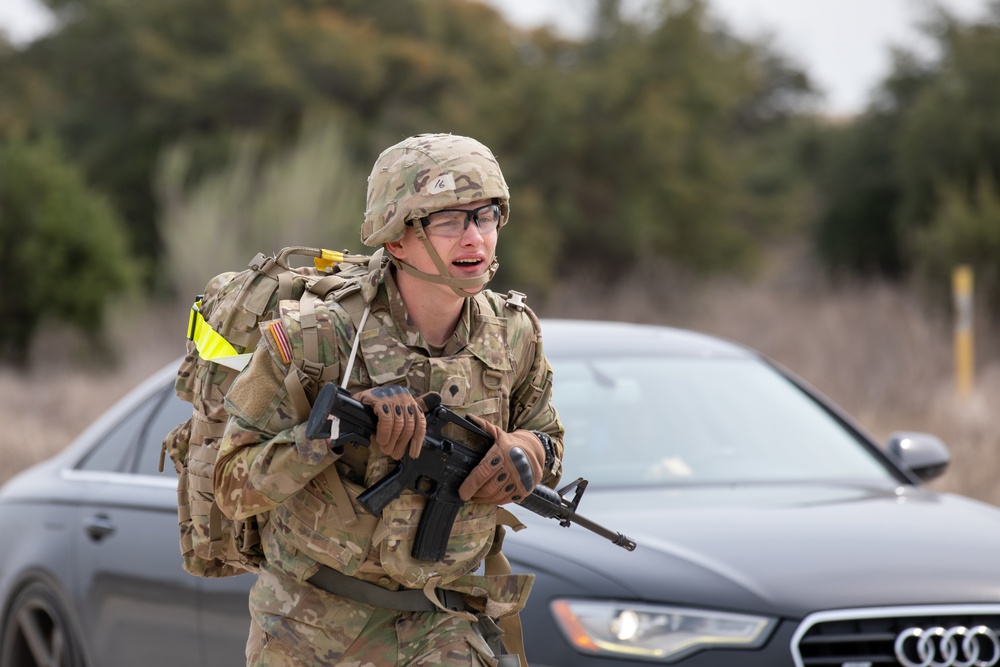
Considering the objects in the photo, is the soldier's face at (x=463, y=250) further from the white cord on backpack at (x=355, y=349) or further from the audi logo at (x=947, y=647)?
the audi logo at (x=947, y=647)

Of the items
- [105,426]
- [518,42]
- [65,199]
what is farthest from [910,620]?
[518,42]

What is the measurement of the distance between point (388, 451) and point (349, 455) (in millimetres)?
200

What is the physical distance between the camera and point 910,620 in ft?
11.6

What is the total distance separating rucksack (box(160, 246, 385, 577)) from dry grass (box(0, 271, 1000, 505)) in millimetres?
5181

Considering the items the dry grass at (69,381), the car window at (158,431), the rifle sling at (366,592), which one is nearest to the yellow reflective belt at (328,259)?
the rifle sling at (366,592)

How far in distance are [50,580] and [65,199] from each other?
1869 centimetres

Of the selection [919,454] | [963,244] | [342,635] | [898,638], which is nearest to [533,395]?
[342,635]

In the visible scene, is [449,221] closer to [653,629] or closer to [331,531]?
[331,531]

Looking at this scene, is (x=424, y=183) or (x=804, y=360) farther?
(x=804, y=360)

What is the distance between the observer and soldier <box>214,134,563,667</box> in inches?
112

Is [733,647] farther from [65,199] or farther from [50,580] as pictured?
[65,199]

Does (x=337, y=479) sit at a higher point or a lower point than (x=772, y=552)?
higher

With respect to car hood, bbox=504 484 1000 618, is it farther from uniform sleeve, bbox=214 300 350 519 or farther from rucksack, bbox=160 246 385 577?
uniform sleeve, bbox=214 300 350 519

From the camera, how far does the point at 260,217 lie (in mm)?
22141
